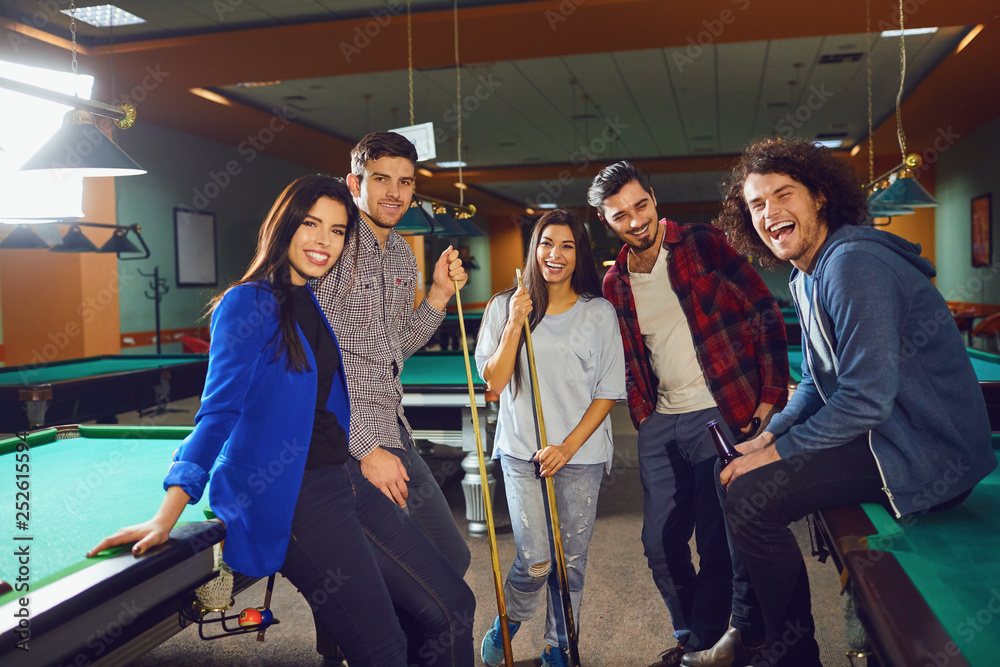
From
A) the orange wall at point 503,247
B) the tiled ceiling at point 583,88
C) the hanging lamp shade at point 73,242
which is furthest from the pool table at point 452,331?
the orange wall at point 503,247

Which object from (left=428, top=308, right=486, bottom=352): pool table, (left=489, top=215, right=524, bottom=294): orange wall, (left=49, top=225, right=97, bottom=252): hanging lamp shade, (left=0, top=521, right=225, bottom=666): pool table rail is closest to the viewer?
(left=0, top=521, right=225, bottom=666): pool table rail

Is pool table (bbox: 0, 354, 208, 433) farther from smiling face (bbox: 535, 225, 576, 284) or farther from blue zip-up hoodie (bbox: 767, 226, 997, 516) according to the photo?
blue zip-up hoodie (bbox: 767, 226, 997, 516)

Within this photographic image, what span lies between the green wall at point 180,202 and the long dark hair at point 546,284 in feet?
A: 17.8

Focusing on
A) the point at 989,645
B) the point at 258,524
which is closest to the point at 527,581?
the point at 258,524

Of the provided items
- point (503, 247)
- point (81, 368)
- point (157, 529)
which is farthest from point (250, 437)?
point (503, 247)

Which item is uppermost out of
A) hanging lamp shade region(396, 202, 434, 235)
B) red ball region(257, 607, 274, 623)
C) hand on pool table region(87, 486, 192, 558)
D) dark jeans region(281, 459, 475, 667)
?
hanging lamp shade region(396, 202, 434, 235)

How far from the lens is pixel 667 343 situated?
91.3 inches

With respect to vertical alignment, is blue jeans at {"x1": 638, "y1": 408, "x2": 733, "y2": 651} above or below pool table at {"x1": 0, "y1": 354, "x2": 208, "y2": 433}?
below

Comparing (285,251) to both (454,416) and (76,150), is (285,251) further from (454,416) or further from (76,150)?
(454,416)

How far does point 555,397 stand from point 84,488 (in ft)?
4.61

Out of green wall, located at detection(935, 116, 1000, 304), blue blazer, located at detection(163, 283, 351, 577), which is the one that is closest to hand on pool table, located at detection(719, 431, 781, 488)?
blue blazer, located at detection(163, 283, 351, 577)

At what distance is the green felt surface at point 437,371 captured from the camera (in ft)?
12.8

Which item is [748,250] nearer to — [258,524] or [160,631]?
[258,524]

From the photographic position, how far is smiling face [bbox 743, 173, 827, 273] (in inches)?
72.6
